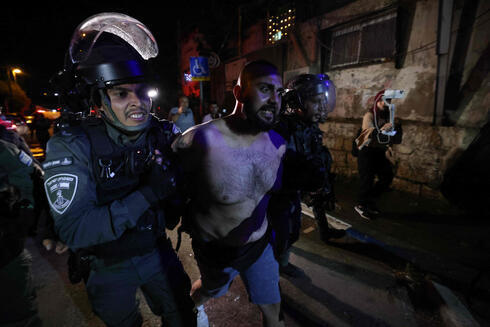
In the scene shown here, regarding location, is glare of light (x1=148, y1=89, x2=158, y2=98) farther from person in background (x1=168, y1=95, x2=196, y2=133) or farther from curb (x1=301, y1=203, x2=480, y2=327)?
person in background (x1=168, y1=95, x2=196, y2=133)

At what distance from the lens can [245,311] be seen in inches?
107

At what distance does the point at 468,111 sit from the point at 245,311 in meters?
6.40

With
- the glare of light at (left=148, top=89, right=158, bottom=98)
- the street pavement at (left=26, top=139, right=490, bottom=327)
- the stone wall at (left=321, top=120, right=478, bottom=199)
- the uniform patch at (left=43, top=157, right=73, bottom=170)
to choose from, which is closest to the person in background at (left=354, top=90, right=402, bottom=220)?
the street pavement at (left=26, top=139, right=490, bottom=327)

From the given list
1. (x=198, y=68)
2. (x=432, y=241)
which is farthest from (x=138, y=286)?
(x=198, y=68)

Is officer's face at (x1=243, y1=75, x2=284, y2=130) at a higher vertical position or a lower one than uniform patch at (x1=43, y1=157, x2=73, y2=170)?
higher

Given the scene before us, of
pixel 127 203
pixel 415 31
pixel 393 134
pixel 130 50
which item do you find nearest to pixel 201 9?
pixel 415 31

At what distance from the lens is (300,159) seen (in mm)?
2707

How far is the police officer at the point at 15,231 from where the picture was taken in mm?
2143

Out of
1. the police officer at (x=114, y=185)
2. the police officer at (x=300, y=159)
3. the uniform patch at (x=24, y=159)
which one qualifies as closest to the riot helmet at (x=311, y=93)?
the police officer at (x=300, y=159)

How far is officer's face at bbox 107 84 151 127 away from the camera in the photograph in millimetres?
1657

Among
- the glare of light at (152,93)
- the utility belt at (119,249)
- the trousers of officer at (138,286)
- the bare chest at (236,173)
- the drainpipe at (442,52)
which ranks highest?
the drainpipe at (442,52)

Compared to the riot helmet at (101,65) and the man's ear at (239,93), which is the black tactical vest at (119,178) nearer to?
the riot helmet at (101,65)

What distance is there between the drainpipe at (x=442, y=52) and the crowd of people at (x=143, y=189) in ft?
16.8

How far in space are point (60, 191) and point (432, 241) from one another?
17.1 ft
